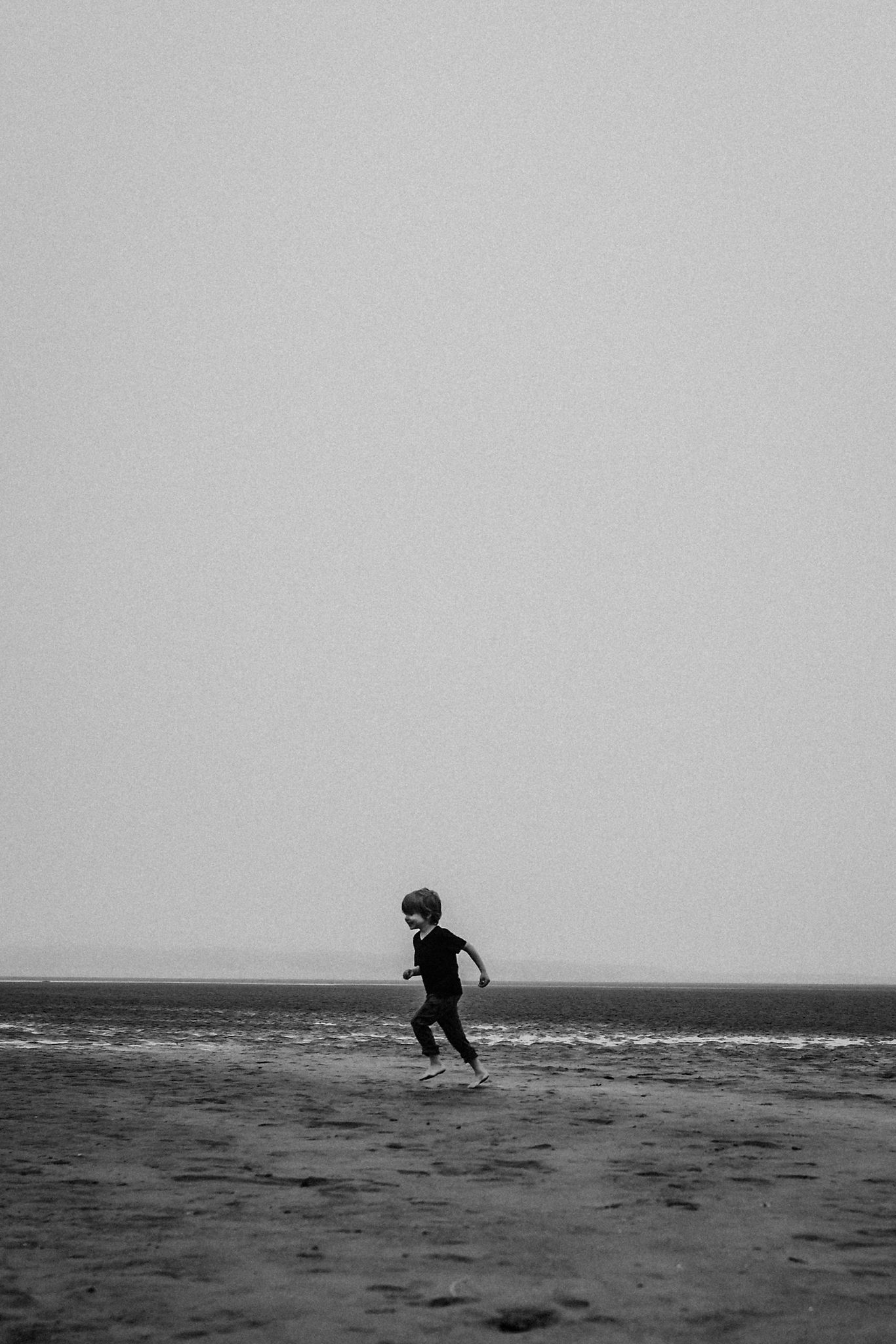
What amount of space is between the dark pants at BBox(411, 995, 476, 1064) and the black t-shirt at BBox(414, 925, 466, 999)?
9 cm

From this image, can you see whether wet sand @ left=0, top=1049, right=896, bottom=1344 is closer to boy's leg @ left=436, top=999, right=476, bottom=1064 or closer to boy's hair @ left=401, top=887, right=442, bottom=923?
boy's leg @ left=436, top=999, right=476, bottom=1064

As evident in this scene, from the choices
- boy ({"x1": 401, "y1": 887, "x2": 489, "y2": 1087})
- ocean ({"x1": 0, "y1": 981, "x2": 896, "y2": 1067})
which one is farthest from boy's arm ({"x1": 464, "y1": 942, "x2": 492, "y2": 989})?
ocean ({"x1": 0, "y1": 981, "x2": 896, "y2": 1067})

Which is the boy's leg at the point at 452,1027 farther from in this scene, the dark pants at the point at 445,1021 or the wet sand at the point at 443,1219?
the wet sand at the point at 443,1219

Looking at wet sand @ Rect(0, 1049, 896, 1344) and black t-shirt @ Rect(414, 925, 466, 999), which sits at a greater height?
black t-shirt @ Rect(414, 925, 466, 999)

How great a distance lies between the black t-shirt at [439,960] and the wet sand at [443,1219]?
1698mm

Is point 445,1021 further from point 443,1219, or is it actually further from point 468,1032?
point 468,1032

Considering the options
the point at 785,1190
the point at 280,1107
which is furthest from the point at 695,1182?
the point at 280,1107

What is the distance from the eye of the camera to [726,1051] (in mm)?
22359

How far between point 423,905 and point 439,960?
0.68 m

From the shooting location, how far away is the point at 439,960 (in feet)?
44.6

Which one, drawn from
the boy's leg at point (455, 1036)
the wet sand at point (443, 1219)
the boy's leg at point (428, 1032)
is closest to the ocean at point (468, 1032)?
the boy's leg at point (428, 1032)

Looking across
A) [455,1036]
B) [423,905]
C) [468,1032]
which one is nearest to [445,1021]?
[455,1036]

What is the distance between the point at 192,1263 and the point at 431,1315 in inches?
54.5

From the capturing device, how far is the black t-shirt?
13.5m
